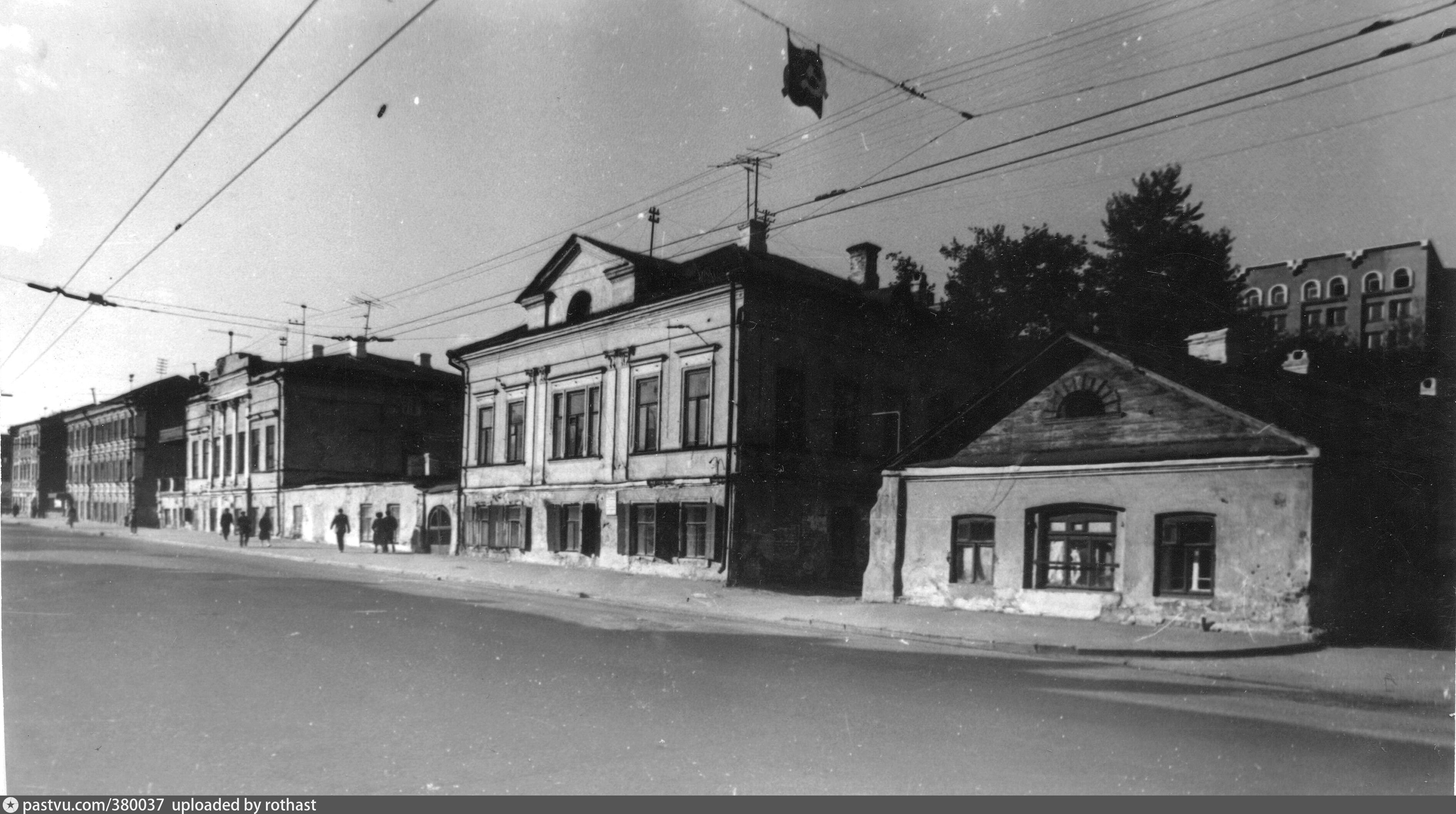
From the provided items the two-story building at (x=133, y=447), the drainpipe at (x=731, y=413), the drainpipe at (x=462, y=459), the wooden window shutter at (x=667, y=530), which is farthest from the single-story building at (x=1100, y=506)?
the two-story building at (x=133, y=447)

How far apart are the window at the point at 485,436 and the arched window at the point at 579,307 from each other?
198 inches

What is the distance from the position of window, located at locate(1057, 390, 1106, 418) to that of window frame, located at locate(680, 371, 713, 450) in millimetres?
8737

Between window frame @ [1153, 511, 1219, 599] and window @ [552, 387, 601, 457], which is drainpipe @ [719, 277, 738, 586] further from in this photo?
window frame @ [1153, 511, 1219, 599]

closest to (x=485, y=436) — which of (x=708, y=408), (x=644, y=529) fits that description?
(x=644, y=529)

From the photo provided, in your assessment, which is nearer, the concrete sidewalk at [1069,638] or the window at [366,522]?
the concrete sidewalk at [1069,638]

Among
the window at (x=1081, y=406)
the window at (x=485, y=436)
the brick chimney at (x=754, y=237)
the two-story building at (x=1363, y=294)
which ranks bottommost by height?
the window at (x=485, y=436)

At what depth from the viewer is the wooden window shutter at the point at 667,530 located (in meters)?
23.7

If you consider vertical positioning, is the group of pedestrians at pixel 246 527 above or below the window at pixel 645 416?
below

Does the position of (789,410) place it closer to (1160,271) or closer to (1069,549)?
(1069,549)

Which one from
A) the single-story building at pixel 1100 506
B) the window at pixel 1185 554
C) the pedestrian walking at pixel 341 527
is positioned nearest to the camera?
the single-story building at pixel 1100 506

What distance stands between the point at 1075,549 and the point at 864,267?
14.1m

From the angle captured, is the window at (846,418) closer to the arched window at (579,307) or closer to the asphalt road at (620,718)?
the arched window at (579,307)

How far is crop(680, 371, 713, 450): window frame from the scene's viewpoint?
75.9 ft

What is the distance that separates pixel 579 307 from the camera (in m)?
27.5
